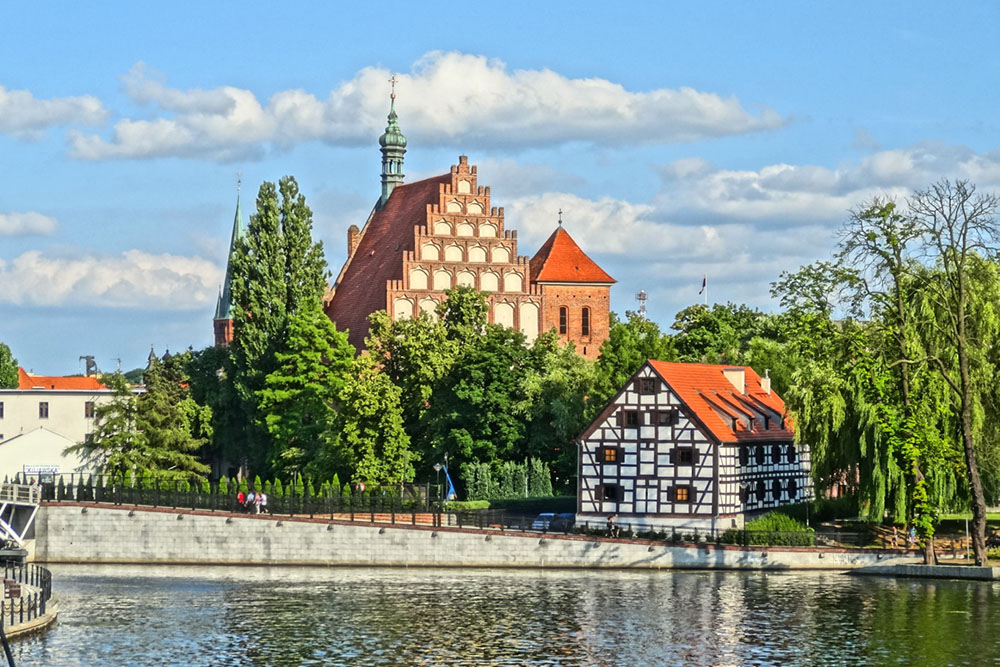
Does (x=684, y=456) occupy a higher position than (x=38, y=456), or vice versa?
(x=38, y=456)

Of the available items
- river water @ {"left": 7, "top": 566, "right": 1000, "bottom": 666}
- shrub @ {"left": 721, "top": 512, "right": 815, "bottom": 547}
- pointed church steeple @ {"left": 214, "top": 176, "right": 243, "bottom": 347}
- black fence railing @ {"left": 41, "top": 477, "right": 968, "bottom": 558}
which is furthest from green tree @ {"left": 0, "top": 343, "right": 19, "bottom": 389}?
shrub @ {"left": 721, "top": 512, "right": 815, "bottom": 547}

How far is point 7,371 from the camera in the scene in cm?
13775

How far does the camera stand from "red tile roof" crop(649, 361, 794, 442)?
225 ft

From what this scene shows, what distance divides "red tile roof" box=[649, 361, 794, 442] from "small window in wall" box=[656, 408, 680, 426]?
2.36ft

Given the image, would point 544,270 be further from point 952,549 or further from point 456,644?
point 456,644

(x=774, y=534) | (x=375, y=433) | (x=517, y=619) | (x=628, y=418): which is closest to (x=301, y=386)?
(x=375, y=433)

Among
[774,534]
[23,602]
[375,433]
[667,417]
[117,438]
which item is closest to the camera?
[23,602]

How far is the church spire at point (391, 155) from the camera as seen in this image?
112 meters

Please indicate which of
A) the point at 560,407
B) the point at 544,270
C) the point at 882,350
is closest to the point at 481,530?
the point at 560,407

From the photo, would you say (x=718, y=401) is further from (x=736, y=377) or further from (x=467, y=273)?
(x=467, y=273)

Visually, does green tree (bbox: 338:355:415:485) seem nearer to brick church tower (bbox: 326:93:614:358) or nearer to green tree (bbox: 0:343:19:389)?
brick church tower (bbox: 326:93:614:358)

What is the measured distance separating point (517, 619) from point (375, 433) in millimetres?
29401

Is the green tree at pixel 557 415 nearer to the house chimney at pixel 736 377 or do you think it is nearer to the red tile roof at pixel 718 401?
the house chimney at pixel 736 377

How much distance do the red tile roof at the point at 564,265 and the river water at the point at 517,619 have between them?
39589 mm
